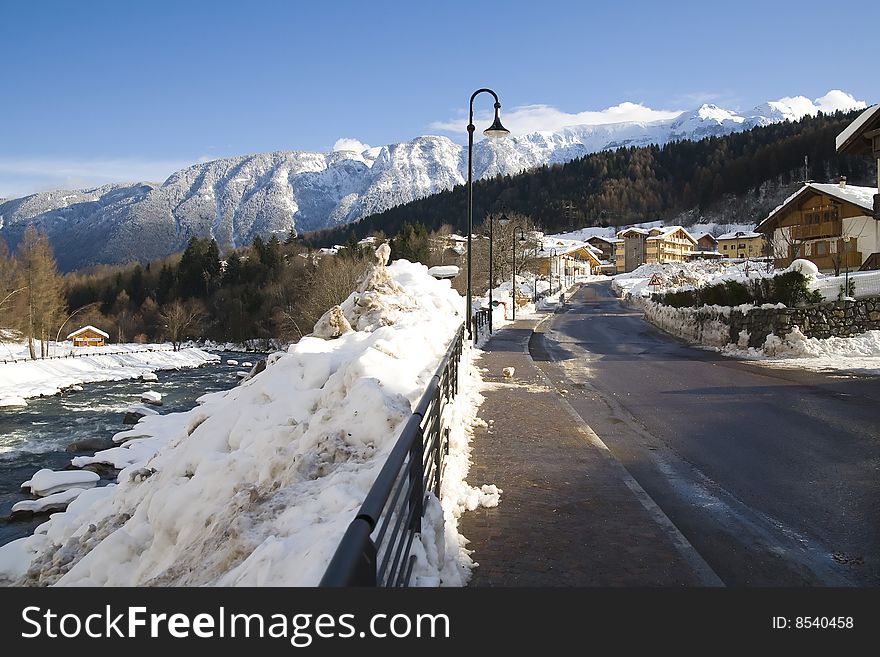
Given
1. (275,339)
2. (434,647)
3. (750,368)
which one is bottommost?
(275,339)

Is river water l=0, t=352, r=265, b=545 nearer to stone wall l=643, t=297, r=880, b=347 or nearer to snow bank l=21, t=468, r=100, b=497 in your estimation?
snow bank l=21, t=468, r=100, b=497

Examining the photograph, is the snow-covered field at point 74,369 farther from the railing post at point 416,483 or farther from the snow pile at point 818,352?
the railing post at point 416,483

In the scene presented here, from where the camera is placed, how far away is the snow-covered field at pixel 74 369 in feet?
126

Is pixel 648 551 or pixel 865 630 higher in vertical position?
pixel 865 630

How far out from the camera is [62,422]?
28438 millimetres

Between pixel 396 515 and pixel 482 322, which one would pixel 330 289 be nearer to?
pixel 482 322

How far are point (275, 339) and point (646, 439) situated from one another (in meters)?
77.9

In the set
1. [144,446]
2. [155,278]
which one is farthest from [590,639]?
[155,278]

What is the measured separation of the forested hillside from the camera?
141 metres

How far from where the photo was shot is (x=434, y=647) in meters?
2.27

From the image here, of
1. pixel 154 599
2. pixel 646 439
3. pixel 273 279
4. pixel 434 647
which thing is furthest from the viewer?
pixel 273 279

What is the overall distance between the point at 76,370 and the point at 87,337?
33.7m

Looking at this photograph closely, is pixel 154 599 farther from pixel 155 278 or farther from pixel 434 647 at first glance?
pixel 155 278

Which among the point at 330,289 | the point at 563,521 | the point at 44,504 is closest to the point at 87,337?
the point at 330,289
